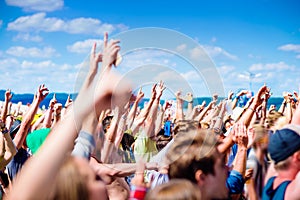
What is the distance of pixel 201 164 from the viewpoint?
6.87 feet

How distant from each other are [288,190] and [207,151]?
55cm

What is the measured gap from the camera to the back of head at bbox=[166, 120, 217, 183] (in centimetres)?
208

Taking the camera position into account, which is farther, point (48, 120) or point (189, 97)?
point (48, 120)

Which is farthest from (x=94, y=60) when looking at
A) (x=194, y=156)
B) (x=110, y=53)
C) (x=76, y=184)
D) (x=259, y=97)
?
(x=259, y=97)

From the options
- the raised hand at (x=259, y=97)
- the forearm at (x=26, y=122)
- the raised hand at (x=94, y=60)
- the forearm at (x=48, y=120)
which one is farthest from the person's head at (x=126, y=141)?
the forearm at (x=48, y=120)

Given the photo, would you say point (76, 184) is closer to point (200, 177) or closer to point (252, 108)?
point (200, 177)

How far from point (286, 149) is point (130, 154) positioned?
3.10ft

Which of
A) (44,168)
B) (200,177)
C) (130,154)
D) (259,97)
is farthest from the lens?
(259,97)

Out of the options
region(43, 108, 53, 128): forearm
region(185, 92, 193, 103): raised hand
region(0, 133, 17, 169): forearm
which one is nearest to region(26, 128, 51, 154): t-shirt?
region(0, 133, 17, 169): forearm

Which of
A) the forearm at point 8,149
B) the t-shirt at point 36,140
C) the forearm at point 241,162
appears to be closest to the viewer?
the forearm at point 241,162

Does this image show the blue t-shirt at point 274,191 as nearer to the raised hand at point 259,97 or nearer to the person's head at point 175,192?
the person's head at point 175,192

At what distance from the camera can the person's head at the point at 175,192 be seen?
171 cm

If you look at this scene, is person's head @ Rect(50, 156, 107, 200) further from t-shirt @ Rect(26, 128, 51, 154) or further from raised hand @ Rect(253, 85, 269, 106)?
raised hand @ Rect(253, 85, 269, 106)

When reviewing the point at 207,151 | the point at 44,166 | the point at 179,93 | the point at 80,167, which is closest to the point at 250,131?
the point at 207,151
